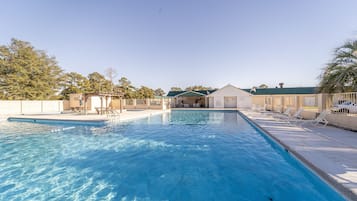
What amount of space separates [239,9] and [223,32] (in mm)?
3174

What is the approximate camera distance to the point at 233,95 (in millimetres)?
26688

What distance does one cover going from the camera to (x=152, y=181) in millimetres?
4062

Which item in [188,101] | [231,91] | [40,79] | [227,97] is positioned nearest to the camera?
[231,91]

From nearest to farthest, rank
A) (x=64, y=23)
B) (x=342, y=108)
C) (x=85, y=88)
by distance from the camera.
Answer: (x=342, y=108)
(x=64, y=23)
(x=85, y=88)

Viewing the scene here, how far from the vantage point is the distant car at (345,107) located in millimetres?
7719

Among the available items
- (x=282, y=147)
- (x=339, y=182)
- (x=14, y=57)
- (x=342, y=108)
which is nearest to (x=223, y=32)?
(x=342, y=108)

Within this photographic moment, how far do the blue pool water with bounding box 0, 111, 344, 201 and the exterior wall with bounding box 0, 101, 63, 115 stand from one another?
57.4ft

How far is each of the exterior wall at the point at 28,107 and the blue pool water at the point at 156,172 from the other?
57.4 ft

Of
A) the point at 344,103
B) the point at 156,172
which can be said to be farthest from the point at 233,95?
the point at 156,172

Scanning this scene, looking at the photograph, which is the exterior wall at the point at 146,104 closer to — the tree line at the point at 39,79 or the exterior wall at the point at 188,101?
the tree line at the point at 39,79

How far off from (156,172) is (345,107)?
940cm

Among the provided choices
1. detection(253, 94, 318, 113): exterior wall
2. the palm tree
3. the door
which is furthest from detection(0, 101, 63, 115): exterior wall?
the palm tree

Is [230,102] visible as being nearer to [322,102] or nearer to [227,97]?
[227,97]

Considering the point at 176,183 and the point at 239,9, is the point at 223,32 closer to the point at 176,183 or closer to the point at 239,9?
the point at 239,9
